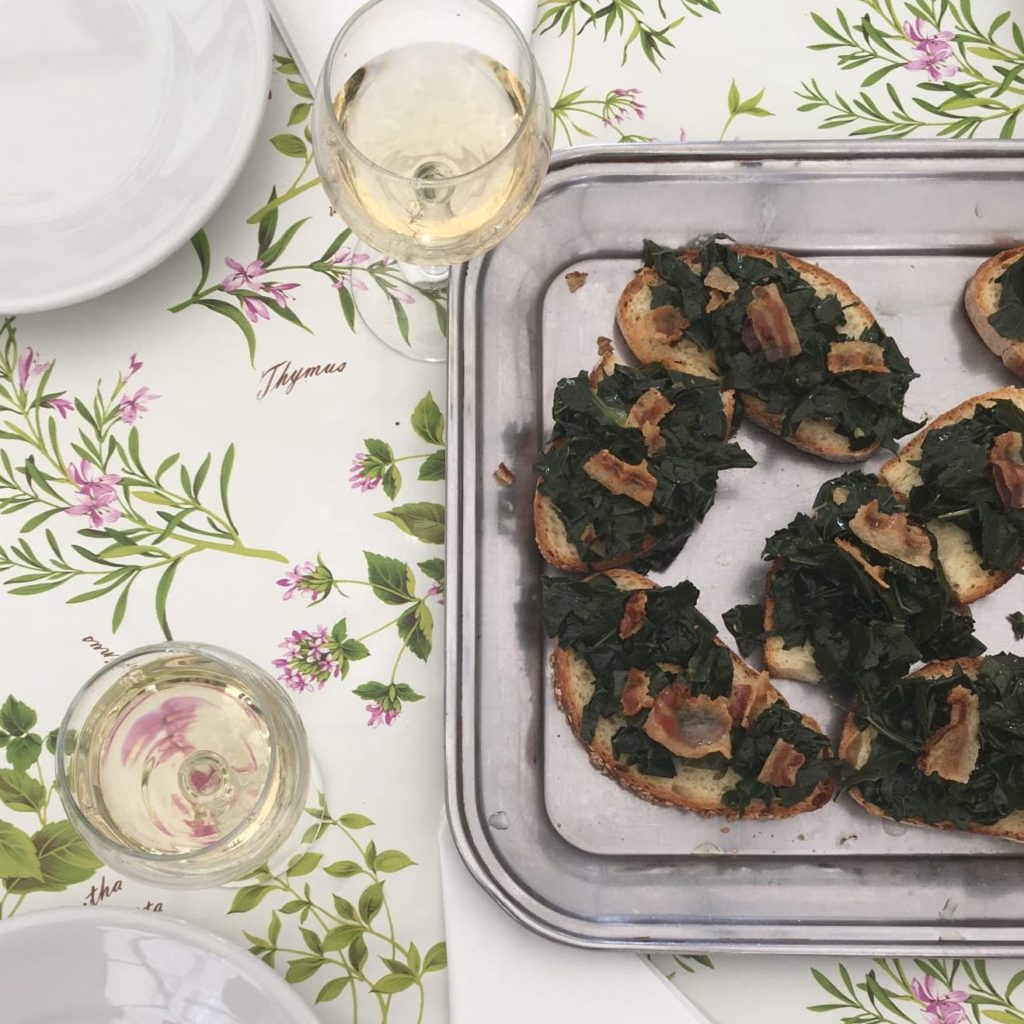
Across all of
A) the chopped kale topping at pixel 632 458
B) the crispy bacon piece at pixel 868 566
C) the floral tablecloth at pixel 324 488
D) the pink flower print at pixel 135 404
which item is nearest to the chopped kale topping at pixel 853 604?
the crispy bacon piece at pixel 868 566

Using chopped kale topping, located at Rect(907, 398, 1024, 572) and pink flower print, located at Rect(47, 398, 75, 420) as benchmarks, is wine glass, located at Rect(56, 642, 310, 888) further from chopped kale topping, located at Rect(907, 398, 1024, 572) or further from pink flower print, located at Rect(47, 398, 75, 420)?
chopped kale topping, located at Rect(907, 398, 1024, 572)

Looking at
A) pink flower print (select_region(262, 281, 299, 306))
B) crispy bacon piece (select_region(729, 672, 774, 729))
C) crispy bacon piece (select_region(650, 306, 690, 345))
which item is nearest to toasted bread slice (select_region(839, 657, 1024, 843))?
crispy bacon piece (select_region(729, 672, 774, 729))

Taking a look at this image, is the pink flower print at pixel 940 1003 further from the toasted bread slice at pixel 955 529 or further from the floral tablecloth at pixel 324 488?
the toasted bread slice at pixel 955 529

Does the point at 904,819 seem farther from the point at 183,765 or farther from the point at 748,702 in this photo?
the point at 183,765

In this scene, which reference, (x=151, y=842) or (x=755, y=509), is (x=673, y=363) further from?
(x=151, y=842)

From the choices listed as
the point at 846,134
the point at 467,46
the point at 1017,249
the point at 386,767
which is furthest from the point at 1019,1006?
the point at 467,46

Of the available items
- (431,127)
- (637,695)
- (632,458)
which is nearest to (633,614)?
(637,695)
